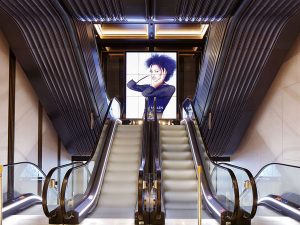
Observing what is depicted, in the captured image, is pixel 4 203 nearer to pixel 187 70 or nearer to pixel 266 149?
pixel 266 149

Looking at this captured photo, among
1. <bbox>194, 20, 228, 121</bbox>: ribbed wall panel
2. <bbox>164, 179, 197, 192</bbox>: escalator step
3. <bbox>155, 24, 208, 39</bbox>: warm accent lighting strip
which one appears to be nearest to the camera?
<bbox>164, 179, 197, 192</bbox>: escalator step

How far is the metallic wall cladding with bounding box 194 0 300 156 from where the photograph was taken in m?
6.76

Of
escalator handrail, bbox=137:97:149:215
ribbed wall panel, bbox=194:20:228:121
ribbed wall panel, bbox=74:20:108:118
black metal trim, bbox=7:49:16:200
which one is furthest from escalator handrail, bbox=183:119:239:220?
black metal trim, bbox=7:49:16:200

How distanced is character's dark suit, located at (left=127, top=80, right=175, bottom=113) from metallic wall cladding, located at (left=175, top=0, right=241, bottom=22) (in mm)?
7108

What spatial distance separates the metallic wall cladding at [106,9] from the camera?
6449 mm

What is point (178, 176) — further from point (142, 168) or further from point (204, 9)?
point (204, 9)

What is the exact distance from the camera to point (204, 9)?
6770 mm

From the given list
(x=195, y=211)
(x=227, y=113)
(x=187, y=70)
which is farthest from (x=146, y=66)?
(x=195, y=211)

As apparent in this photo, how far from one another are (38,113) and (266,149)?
5927mm

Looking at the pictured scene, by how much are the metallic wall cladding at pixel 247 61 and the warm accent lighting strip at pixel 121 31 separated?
16.3 ft

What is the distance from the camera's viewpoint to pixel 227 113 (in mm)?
9711

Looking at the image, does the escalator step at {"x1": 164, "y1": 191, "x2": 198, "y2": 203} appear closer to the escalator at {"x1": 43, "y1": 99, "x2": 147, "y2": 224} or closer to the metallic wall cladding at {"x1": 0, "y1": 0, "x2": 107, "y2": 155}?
the escalator at {"x1": 43, "y1": 99, "x2": 147, "y2": 224}

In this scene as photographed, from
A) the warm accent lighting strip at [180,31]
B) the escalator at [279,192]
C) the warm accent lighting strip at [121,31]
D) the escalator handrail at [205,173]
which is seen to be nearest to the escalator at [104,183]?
the escalator handrail at [205,173]

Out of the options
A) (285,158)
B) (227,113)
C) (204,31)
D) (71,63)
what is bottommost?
(285,158)
